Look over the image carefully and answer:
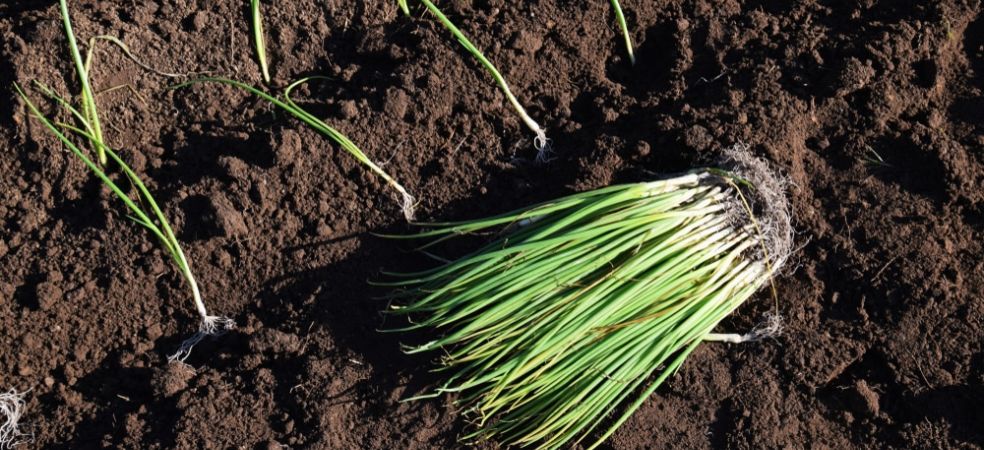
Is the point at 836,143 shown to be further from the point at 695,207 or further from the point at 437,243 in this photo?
the point at 437,243

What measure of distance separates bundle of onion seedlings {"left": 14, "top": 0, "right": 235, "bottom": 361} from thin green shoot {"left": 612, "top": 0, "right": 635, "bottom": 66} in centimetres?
134

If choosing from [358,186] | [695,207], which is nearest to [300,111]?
[358,186]

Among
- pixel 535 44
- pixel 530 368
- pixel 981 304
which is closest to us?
pixel 530 368

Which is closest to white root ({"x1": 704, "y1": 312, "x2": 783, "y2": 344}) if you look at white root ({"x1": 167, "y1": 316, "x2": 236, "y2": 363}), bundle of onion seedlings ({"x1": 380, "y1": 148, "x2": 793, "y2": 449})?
bundle of onion seedlings ({"x1": 380, "y1": 148, "x2": 793, "y2": 449})

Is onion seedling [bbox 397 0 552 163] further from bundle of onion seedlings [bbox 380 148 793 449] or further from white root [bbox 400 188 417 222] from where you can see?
white root [bbox 400 188 417 222]

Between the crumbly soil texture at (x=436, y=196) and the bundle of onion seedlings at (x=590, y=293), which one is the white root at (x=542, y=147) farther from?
the bundle of onion seedlings at (x=590, y=293)

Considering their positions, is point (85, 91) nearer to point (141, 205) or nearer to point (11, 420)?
point (141, 205)

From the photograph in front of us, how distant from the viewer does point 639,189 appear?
2.01 meters

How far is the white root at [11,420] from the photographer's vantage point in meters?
2.13

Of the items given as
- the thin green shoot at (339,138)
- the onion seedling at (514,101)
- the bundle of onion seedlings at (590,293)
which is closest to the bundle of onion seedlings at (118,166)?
the thin green shoot at (339,138)

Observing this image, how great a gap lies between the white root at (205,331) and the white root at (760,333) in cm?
130

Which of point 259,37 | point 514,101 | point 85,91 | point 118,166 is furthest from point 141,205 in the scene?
point 514,101

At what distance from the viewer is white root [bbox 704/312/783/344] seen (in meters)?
2.09

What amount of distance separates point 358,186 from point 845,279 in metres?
1.35
